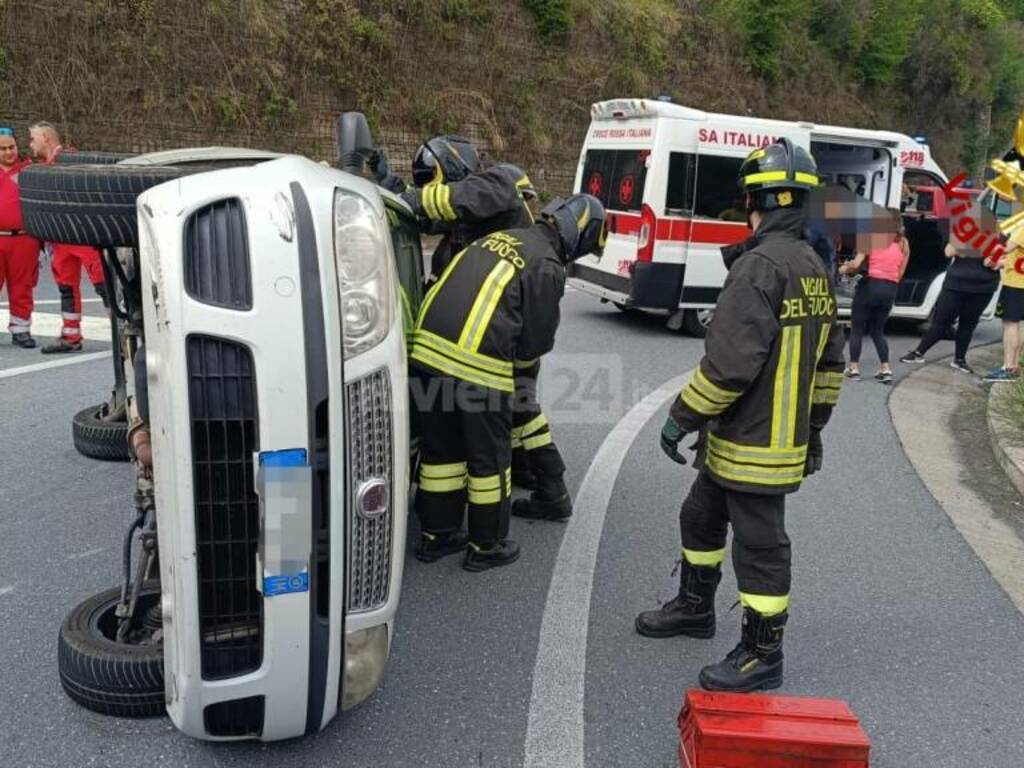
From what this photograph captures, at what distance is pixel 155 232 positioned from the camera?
2.02m

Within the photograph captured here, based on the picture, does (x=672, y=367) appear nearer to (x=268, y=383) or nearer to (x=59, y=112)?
(x=268, y=383)

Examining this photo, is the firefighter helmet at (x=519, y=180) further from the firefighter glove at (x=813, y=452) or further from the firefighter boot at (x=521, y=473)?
the firefighter glove at (x=813, y=452)

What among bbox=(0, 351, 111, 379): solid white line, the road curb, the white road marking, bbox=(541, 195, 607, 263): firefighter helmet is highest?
bbox=(541, 195, 607, 263): firefighter helmet

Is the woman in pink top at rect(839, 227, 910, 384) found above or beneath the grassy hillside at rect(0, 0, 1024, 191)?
beneath

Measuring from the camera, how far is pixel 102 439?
15.0ft

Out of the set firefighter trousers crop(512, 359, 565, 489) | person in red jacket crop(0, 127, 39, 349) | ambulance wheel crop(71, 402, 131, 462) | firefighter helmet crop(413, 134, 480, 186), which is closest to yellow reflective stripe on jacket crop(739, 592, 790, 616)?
firefighter trousers crop(512, 359, 565, 489)

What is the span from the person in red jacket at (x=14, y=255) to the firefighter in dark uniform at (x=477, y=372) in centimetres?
485

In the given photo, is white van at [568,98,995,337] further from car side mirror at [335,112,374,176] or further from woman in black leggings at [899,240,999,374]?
car side mirror at [335,112,374,176]

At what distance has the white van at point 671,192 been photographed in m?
8.98

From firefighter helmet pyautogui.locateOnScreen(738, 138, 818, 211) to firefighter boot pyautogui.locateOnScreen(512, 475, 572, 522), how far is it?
1.86 metres

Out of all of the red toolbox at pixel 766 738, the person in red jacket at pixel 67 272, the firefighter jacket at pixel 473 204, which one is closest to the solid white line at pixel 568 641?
the red toolbox at pixel 766 738

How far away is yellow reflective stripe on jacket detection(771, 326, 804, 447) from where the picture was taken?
2.84 metres

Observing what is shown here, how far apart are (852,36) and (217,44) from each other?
2142cm

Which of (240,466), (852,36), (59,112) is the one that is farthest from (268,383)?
(852,36)
